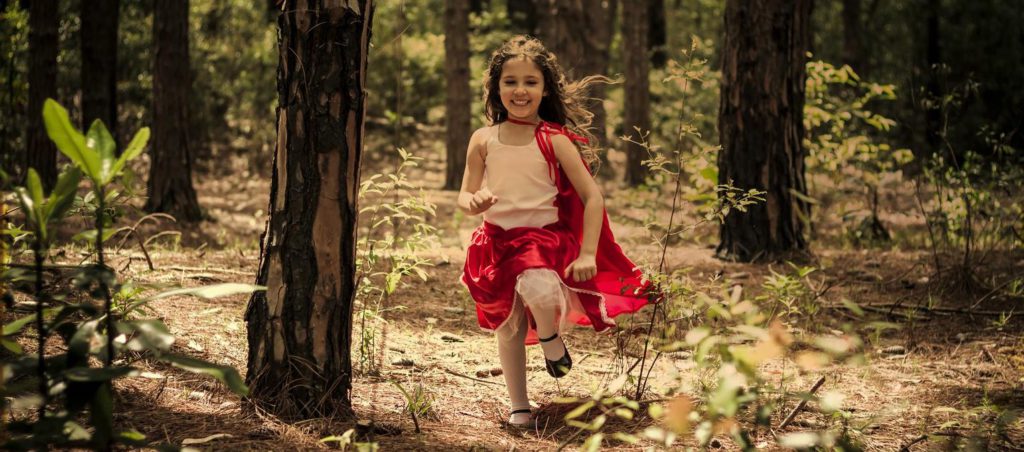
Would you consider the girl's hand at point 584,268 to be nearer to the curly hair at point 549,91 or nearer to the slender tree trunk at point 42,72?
the curly hair at point 549,91

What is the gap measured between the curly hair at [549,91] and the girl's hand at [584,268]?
0.56 meters

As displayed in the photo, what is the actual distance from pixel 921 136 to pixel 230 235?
12478mm

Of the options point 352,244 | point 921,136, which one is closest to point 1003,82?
point 921,136

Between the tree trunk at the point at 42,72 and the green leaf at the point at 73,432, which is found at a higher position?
the tree trunk at the point at 42,72

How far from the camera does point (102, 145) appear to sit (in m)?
2.34

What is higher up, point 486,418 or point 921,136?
point 921,136

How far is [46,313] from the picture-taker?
244 centimetres

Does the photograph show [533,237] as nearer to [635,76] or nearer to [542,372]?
[542,372]

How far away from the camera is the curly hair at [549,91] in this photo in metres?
3.65

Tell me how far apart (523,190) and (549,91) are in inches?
19.8

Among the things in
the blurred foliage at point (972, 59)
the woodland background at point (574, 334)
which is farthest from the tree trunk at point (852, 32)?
the woodland background at point (574, 334)

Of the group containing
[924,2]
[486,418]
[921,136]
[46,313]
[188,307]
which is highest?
[924,2]

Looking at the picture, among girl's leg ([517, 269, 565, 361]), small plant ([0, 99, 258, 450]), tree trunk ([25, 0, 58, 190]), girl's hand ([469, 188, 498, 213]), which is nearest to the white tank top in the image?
girl's hand ([469, 188, 498, 213])

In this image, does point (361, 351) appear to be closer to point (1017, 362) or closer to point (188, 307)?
point (188, 307)
